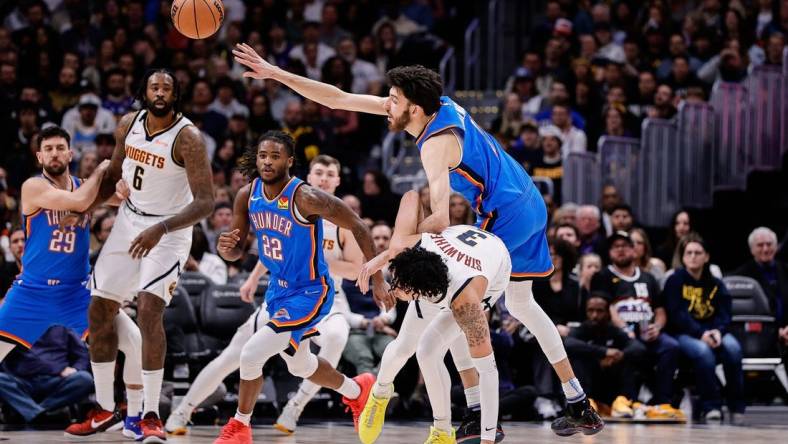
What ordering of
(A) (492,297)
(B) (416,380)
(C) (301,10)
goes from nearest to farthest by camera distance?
(A) (492,297), (B) (416,380), (C) (301,10)

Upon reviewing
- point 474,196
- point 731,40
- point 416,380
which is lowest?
point 416,380

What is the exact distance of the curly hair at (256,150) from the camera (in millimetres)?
7820

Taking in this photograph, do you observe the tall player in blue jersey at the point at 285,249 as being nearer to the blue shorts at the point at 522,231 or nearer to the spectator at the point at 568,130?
the blue shorts at the point at 522,231

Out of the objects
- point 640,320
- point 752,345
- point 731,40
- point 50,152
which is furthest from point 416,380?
point 731,40

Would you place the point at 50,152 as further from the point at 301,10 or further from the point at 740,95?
the point at 301,10

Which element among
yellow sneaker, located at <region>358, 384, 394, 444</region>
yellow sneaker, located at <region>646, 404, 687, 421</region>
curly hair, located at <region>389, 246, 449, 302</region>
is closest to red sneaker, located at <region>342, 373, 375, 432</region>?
yellow sneaker, located at <region>358, 384, 394, 444</region>

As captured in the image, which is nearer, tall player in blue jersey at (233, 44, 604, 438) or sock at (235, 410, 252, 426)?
tall player in blue jersey at (233, 44, 604, 438)

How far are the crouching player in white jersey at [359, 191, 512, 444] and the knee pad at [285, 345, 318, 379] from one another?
963mm

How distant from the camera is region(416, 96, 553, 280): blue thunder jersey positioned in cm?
702

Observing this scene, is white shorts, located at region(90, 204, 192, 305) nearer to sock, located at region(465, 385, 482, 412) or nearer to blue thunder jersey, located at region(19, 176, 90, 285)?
blue thunder jersey, located at region(19, 176, 90, 285)

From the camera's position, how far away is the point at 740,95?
13.4 metres

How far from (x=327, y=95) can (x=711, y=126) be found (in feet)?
22.9

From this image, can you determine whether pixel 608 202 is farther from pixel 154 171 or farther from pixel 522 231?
pixel 154 171

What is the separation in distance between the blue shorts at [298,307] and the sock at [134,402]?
1.01 m
